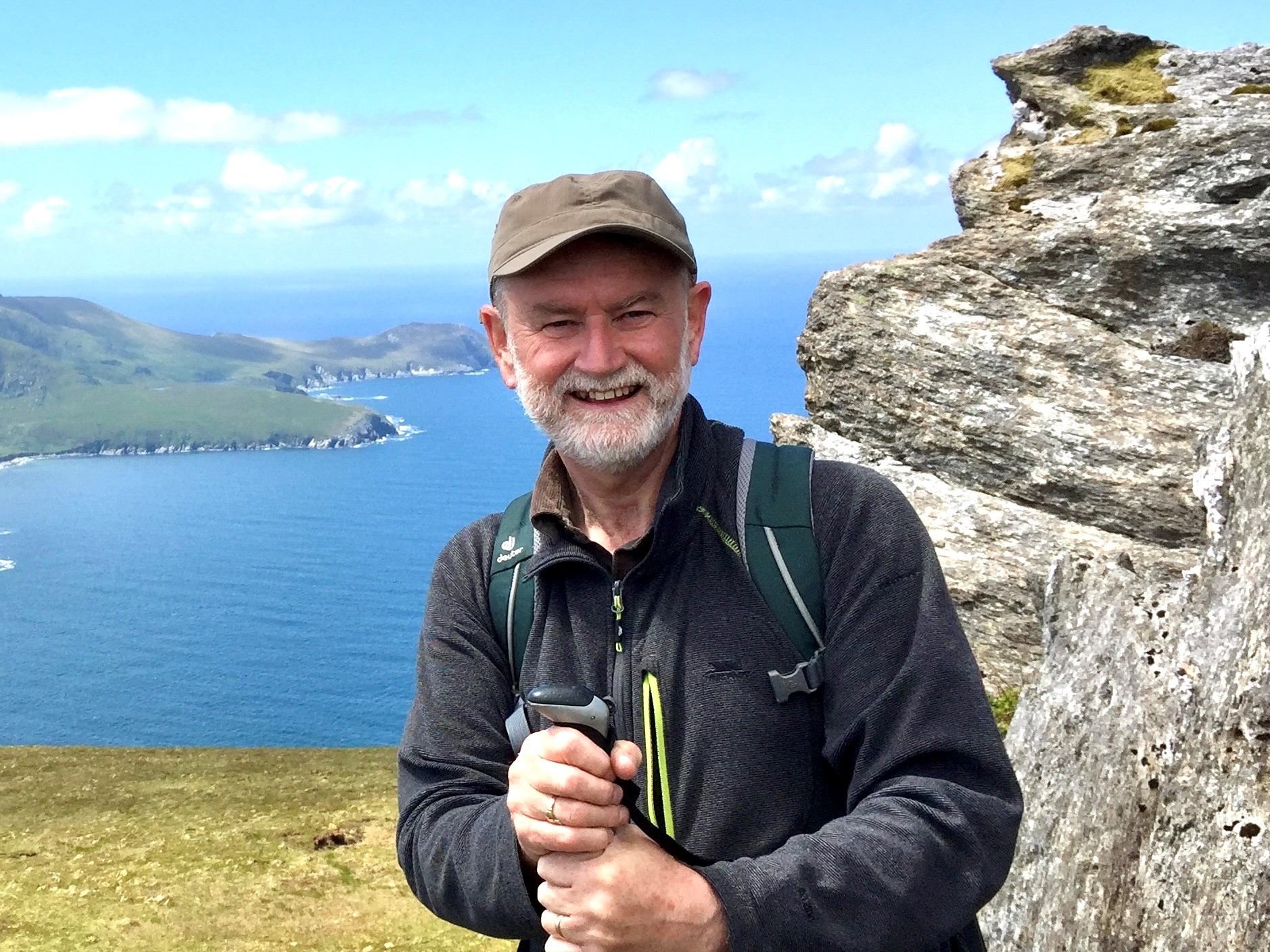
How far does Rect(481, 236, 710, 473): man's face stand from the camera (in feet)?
17.4

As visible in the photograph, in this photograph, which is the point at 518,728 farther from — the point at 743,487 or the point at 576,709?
the point at 743,487

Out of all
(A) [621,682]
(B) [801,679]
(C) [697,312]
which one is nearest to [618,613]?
(A) [621,682]

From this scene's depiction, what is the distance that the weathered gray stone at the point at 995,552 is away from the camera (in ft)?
69.1

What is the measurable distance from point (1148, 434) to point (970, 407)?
10.8ft

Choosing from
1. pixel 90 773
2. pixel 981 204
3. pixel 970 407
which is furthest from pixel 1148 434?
pixel 90 773

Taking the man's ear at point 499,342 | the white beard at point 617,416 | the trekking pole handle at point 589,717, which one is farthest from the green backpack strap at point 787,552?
the man's ear at point 499,342

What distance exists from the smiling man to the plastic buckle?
15mm

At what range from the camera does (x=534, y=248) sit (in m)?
5.16

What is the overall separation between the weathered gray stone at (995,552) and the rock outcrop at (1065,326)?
38 millimetres

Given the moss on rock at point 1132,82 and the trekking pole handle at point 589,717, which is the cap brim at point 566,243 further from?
the moss on rock at point 1132,82

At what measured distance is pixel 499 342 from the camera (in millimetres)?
6074

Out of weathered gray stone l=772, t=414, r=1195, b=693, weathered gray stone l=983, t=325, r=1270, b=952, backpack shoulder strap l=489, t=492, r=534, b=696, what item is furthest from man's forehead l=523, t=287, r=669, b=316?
weathered gray stone l=772, t=414, r=1195, b=693

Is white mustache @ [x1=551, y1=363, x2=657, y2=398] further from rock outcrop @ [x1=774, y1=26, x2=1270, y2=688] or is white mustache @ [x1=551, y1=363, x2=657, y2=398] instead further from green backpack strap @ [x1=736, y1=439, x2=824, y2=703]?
rock outcrop @ [x1=774, y1=26, x2=1270, y2=688]

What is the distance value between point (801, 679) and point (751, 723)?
32 cm
